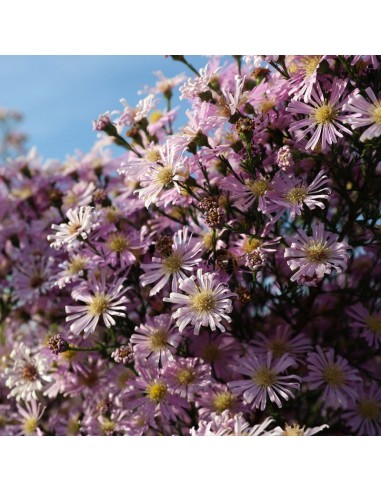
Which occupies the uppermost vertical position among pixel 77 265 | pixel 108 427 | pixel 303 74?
pixel 303 74

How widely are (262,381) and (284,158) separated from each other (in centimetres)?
44

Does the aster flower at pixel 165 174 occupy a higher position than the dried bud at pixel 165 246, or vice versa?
the aster flower at pixel 165 174

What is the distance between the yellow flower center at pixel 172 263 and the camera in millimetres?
1231

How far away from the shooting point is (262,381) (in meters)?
1.22

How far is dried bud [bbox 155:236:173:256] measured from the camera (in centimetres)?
124

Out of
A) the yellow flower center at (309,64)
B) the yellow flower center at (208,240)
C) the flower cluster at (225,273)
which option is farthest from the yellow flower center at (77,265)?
the yellow flower center at (309,64)

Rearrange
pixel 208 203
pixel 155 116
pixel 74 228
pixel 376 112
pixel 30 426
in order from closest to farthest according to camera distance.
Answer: pixel 376 112 → pixel 208 203 → pixel 74 228 → pixel 30 426 → pixel 155 116

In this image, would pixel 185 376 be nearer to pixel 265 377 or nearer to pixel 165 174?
pixel 265 377

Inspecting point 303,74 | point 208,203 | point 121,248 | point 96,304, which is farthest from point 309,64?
point 96,304

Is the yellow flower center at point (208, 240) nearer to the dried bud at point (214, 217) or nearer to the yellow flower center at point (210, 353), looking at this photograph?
the dried bud at point (214, 217)

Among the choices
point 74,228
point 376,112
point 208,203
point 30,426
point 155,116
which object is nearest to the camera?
point 376,112

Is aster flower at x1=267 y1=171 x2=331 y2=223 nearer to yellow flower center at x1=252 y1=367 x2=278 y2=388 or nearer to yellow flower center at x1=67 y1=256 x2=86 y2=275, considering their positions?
yellow flower center at x1=252 y1=367 x2=278 y2=388

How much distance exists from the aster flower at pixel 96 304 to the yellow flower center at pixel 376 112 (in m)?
0.58

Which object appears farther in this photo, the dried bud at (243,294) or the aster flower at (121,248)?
the aster flower at (121,248)
